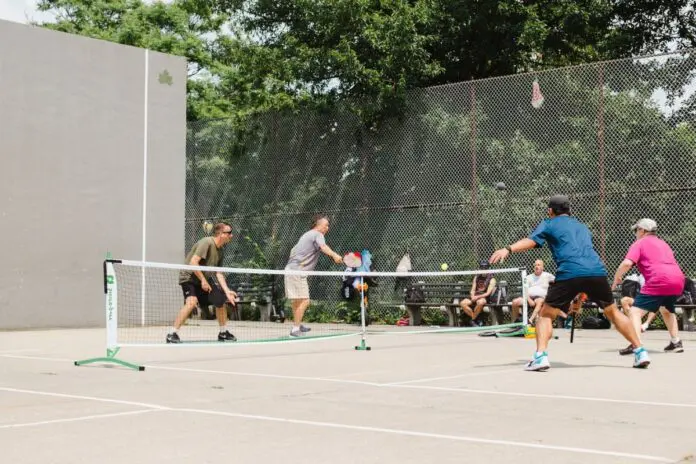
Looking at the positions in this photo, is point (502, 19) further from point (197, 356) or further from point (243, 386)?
point (243, 386)

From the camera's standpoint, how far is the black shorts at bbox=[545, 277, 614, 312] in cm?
1074

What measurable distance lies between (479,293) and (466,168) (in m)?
2.59

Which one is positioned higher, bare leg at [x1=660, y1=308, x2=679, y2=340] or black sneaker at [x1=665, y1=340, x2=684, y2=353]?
bare leg at [x1=660, y1=308, x2=679, y2=340]

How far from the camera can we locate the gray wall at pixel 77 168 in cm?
1923

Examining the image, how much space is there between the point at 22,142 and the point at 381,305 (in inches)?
293

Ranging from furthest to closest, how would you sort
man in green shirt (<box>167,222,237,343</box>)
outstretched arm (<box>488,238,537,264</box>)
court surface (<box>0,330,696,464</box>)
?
1. man in green shirt (<box>167,222,237,343</box>)
2. outstretched arm (<box>488,238,537,264</box>)
3. court surface (<box>0,330,696,464</box>)

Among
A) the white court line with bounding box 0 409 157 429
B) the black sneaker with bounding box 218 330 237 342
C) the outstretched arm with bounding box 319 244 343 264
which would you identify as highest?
the outstretched arm with bounding box 319 244 343 264

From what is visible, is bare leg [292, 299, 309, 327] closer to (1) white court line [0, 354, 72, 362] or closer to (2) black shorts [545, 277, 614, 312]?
(1) white court line [0, 354, 72, 362]

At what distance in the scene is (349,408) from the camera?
25.7ft

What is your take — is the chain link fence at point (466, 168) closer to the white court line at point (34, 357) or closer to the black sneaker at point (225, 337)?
the black sneaker at point (225, 337)

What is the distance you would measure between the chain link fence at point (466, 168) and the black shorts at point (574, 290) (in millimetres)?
6821

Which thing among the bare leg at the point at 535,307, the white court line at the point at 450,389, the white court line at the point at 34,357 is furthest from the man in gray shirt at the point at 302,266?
the white court line at the point at 450,389

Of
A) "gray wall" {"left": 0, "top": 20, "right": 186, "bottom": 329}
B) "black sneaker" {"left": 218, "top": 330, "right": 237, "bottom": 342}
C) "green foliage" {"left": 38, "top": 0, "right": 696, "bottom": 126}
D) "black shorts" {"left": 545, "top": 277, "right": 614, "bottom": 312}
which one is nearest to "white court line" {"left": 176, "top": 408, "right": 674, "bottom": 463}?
"black shorts" {"left": 545, "top": 277, "right": 614, "bottom": 312}

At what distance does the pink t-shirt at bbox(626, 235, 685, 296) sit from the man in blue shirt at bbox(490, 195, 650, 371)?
5.51 feet
